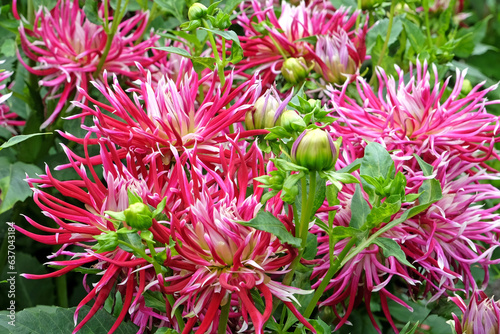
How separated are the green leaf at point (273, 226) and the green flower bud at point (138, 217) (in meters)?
0.06

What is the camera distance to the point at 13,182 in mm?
677

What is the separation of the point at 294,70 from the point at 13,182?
0.36 m

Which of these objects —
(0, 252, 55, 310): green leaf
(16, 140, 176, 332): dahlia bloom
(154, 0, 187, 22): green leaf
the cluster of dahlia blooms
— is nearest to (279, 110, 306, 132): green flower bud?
the cluster of dahlia blooms

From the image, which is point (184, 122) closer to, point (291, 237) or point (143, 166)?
point (143, 166)

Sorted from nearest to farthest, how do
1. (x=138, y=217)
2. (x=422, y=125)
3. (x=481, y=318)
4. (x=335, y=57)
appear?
1. (x=138, y=217)
2. (x=481, y=318)
3. (x=422, y=125)
4. (x=335, y=57)

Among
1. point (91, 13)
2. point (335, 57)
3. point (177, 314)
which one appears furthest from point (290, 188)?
point (91, 13)

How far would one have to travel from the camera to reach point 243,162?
453 millimetres

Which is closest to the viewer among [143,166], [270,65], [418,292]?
[143,166]

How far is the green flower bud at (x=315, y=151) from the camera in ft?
1.27

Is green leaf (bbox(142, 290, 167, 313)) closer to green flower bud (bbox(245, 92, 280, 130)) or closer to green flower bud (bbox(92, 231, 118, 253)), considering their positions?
green flower bud (bbox(92, 231, 118, 253))


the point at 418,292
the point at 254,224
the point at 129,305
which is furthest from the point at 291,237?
the point at 418,292

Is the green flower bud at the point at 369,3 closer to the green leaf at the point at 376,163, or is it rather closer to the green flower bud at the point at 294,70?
the green flower bud at the point at 294,70

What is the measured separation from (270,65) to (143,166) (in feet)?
0.98

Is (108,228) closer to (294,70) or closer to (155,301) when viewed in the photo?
(155,301)
